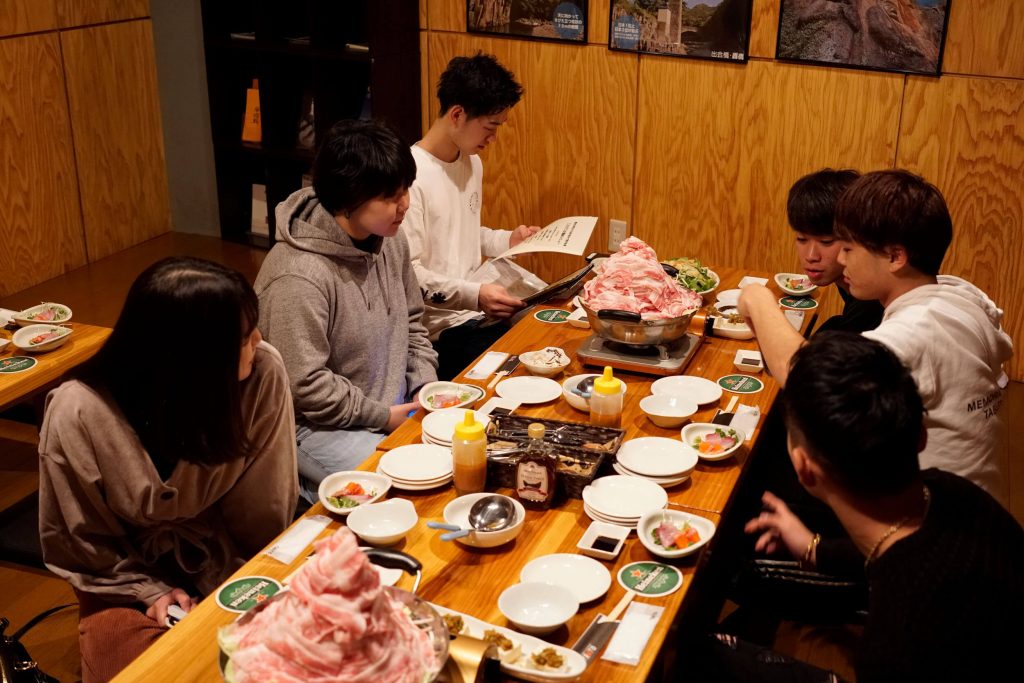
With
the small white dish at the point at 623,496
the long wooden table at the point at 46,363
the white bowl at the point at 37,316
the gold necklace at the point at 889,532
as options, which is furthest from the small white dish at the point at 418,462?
the white bowl at the point at 37,316

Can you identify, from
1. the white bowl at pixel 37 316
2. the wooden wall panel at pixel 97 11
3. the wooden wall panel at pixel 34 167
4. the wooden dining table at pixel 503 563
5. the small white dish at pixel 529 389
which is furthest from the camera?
the wooden wall panel at pixel 97 11

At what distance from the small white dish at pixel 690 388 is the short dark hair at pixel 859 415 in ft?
3.21

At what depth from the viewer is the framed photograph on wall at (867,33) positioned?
13.8ft

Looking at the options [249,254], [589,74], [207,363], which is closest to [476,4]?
[589,74]

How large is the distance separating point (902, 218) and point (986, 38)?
227 cm

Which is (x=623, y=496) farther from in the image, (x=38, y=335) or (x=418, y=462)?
(x=38, y=335)

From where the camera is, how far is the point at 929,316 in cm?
226

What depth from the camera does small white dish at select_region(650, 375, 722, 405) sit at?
2.73 meters

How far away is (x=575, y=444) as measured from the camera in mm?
2404

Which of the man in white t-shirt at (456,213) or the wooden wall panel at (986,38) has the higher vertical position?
the wooden wall panel at (986,38)

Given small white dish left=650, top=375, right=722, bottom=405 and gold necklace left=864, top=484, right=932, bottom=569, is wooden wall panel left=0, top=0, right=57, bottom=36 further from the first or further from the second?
gold necklace left=864, top=484, right=932, bottom=569

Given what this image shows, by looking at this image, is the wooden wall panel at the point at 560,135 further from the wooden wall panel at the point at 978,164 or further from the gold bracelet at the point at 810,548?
the gold bracelet at the point at 810,548

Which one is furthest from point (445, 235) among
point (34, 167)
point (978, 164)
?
point (34, 167)

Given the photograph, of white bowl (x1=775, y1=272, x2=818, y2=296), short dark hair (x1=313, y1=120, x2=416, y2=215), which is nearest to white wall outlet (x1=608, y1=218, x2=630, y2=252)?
white bowl (x1=775, y1=272, x2=818, y2=296)
